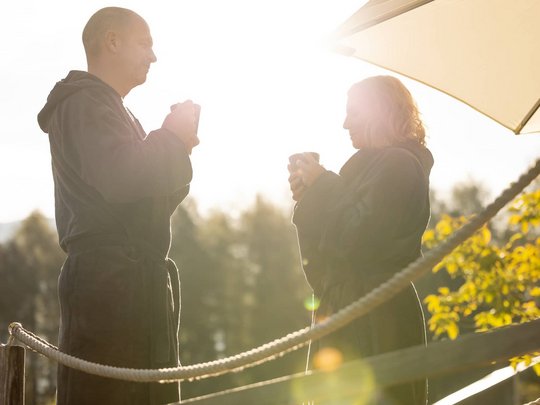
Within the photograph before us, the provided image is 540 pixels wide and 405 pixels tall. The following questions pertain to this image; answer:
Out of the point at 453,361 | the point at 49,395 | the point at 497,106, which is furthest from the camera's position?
the point at 49,395

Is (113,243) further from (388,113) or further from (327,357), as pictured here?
Result: (388,113)

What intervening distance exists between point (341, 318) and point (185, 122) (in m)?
1.37

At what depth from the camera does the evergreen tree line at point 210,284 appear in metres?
51.1

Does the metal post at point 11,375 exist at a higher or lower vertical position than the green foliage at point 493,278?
lower

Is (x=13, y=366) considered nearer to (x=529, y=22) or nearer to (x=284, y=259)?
(x=529, y=22)

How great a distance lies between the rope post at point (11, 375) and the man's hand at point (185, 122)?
4.51ft

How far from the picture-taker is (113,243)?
3.35m

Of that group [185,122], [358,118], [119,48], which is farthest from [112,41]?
[358,118]

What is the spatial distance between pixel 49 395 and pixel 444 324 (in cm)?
5058

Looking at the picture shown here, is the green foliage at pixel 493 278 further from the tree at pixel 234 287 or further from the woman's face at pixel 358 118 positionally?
the tree at pixel 234 287

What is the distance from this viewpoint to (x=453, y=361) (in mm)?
2018

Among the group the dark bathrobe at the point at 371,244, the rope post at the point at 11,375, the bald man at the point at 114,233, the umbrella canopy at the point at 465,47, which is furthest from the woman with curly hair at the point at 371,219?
the rope post at the point at 11,375

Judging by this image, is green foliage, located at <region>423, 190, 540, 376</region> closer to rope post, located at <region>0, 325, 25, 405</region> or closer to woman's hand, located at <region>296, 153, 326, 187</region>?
woman's hand, located at <region>296, 153, 326, 187</region>

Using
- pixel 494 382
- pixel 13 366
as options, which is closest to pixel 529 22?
pixel 494 382
